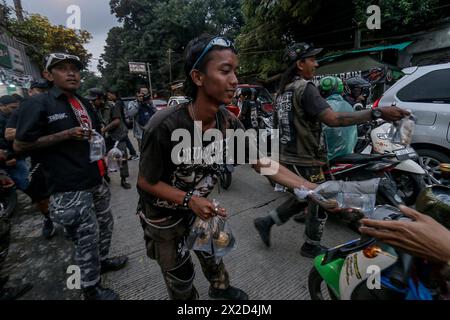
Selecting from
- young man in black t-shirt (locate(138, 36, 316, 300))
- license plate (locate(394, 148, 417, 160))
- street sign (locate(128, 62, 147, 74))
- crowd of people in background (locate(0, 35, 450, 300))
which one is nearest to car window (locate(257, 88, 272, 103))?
license plate (locate(394, 148, 417, 160))

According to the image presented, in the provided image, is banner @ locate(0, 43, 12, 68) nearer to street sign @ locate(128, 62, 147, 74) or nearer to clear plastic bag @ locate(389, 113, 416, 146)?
clear plastic bag @ locate(389, 113, 416, 146)

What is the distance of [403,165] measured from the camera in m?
3.01

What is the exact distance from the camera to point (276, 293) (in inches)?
80.9

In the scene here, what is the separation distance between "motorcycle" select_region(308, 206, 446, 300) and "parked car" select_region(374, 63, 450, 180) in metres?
3.11

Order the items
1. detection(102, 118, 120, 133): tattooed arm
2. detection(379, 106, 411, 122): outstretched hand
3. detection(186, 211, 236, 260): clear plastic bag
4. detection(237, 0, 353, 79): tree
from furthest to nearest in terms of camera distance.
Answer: detection(237, 0, 353, 79): tree < detection(102, 118, 120, 133): tattooed arm < detection(379, 106, 411, 122): outstretched hand < detection(186, 211, 236, 260): clear plastic bag

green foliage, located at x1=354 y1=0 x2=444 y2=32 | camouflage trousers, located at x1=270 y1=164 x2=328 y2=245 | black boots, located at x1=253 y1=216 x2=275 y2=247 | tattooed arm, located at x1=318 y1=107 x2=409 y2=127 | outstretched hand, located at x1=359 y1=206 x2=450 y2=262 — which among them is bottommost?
black boots, located at x1=253 y1=216 x2=275 y2=247

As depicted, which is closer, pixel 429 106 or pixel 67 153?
pixel 67 153

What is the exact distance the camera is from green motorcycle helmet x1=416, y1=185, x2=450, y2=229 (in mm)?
1016

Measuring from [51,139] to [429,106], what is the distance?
4.55 meters

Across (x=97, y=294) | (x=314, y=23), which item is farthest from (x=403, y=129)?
(x=314, y=23)

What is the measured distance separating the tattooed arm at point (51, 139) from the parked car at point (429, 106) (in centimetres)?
428

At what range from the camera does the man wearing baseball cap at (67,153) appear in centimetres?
178

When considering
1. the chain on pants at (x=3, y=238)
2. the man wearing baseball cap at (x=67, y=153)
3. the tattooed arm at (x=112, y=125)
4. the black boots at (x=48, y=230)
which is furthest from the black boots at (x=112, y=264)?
the tattooed arm at (x=112, y=125)

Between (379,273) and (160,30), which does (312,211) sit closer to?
(379,273)
